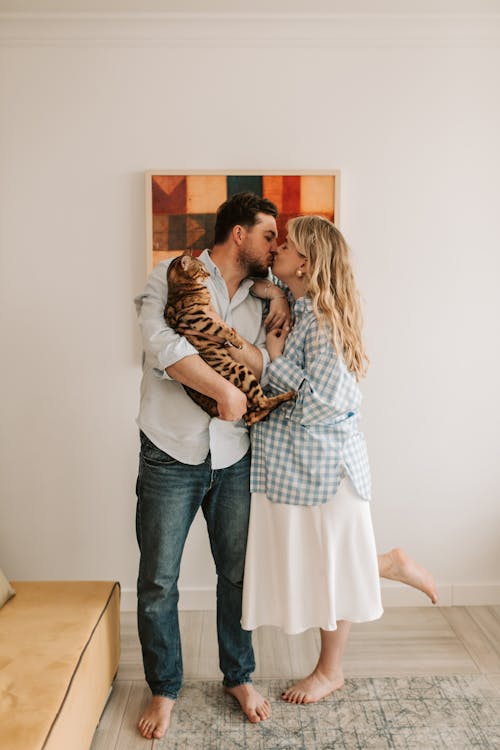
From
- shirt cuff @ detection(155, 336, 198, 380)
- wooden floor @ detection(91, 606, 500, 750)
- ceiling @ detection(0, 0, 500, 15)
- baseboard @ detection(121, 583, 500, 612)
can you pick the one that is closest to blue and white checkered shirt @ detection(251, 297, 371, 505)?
shirt cuff @ detection(155, 336, 198, 380)

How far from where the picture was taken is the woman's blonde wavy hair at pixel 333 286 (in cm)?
193

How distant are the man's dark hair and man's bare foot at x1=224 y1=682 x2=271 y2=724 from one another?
59.0 inches

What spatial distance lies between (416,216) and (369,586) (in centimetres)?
157

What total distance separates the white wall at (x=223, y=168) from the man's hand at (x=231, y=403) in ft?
3.18

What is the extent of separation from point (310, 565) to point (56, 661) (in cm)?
79

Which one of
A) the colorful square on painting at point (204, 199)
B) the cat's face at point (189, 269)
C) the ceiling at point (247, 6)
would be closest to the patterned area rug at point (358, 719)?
the cat's face at point (189, 269)

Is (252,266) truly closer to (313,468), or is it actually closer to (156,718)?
(313,468)

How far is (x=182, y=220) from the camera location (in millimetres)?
2654

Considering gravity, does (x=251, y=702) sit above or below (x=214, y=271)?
below

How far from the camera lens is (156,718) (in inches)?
79.7

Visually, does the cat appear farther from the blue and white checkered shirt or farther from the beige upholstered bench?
the beige upholstered bench

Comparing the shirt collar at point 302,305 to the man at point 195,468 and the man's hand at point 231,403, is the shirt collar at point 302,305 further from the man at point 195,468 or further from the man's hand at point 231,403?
the man's hand at point 231,403

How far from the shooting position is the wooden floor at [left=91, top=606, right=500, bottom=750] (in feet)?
7.34

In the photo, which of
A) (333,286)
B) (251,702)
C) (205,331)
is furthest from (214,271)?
(251,702)
